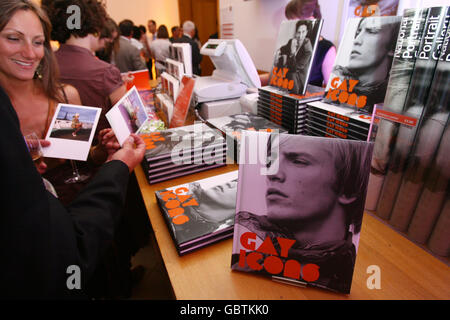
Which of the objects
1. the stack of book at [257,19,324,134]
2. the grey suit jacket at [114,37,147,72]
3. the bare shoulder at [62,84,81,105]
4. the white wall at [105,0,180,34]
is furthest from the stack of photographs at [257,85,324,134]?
the white wall at [105,0,180,34]

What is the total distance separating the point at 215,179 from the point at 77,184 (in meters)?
0.73

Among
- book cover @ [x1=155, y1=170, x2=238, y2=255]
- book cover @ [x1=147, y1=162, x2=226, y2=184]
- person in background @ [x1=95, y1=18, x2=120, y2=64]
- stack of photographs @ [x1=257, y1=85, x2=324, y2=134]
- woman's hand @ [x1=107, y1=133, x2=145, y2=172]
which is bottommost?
book cover @ [x1=147, y1=162, x2=226, y2=184]

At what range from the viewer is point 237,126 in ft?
4.16

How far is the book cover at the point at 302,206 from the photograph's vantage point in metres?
0.58

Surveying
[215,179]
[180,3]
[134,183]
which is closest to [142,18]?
[180,3]

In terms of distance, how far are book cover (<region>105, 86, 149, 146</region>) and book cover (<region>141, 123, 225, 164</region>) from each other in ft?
0.29

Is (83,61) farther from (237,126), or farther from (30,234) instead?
(30,234)

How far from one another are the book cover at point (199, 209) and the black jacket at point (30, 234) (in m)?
0.24

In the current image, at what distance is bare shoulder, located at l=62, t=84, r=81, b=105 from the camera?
1448 millimetres

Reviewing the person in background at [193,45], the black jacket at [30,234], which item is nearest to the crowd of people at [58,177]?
the black jacket at [30,234]

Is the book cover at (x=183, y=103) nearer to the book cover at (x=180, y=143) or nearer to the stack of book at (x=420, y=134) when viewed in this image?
the book cover at (x=180, y=143)

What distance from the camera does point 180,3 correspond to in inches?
280

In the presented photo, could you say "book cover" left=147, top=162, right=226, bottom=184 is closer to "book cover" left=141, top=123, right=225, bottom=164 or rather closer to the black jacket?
"book cover" left=141, top=123, right=225, bottom=164
